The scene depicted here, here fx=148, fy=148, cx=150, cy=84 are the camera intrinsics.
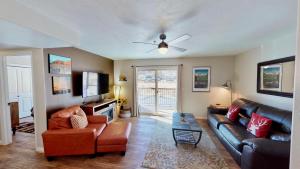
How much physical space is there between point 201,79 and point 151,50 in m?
2.61

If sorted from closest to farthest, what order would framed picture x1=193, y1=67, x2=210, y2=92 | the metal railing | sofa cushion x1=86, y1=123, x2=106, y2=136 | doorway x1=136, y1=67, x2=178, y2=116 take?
sofa cushion x1=86, y1=123, x2=106, y2=136 < framed picture x1=193, y1=67, x2=210, y2=92 < doorway x1=136, y1=67, x2=178, y2=116 < the metal railing

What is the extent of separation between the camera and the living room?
172 cm

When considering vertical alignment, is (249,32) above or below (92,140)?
above

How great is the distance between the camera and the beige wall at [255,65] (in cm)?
272

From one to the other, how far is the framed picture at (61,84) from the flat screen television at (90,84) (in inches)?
13.7

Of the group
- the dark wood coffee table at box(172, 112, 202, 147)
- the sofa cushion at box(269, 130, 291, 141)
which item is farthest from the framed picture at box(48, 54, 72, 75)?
the sofa cushion at box(269, 130, 291, 141)

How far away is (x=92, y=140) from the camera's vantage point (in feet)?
8.50

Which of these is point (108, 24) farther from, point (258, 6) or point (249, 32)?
point (249, 32)

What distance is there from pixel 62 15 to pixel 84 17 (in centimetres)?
26

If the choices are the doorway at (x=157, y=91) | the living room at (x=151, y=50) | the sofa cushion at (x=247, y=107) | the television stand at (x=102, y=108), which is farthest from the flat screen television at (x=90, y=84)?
the sofa cushion at (x=247, y=107)

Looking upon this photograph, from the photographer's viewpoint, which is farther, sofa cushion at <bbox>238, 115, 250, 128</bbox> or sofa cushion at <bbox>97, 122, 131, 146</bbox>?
sofa cushion at <bbox>238, 115, 250, 128</bbox>

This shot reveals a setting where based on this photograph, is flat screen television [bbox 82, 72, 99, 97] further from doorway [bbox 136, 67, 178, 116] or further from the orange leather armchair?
doorway [bbox 136, 67, 178, 116]

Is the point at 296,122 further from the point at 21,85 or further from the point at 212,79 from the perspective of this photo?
the point at 21,85

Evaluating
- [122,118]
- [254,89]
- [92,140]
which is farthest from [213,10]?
[122,118]
